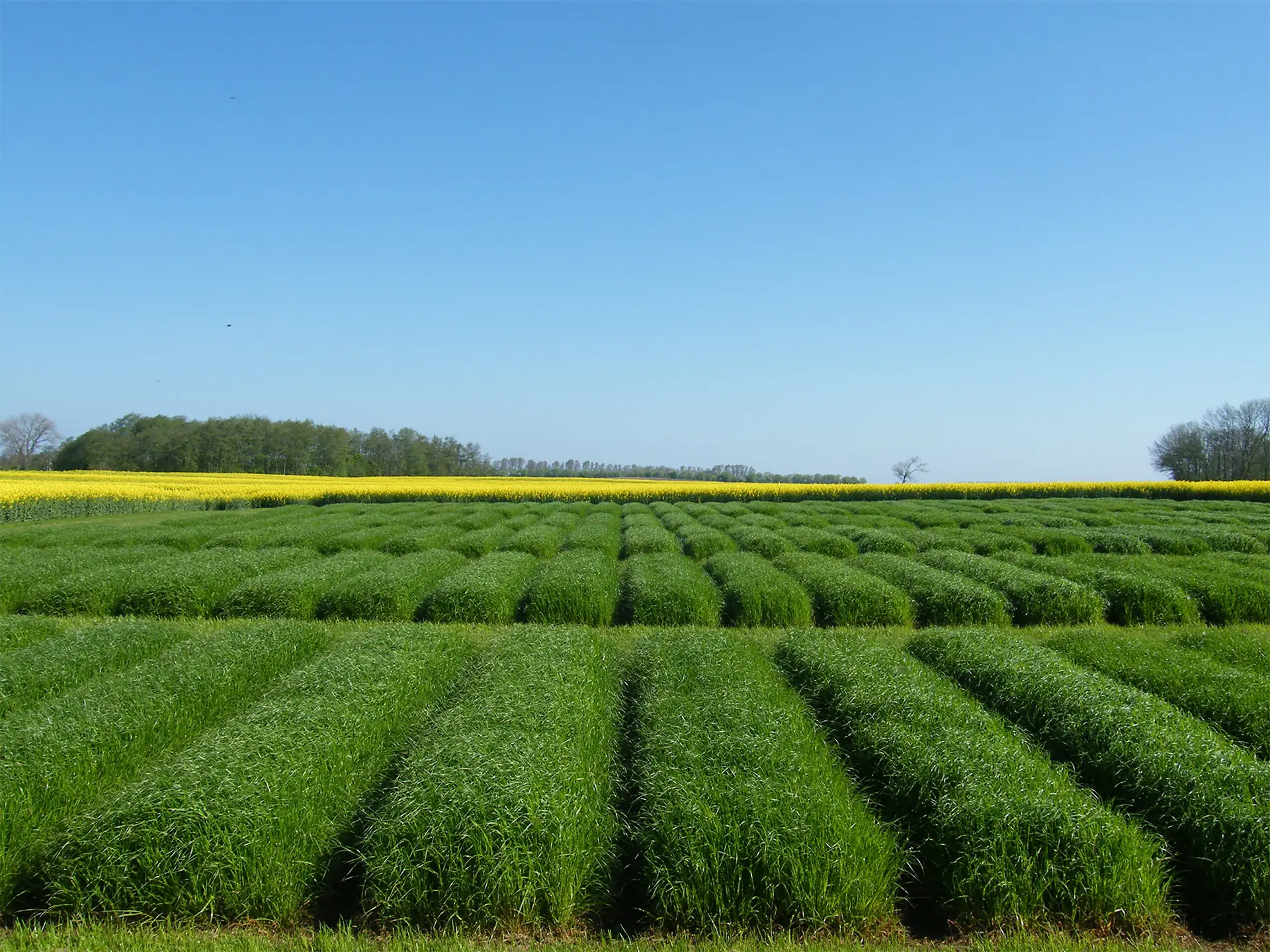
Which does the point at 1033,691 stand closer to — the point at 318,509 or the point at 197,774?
the point at 197,774

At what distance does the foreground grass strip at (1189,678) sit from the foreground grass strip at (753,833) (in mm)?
4322

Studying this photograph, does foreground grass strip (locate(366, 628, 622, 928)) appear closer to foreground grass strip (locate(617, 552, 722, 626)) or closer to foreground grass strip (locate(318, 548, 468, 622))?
foreground grass strip (locate(617, 552, 722, 626))

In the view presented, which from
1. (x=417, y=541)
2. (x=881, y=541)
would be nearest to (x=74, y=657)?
(x=417, y=541)

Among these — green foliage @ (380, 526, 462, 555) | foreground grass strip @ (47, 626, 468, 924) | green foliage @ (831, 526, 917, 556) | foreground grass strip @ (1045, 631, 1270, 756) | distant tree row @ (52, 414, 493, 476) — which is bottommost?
foreground grass strip @ (47, 626, 468, 924)

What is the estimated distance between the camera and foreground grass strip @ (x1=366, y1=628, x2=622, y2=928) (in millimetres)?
4254

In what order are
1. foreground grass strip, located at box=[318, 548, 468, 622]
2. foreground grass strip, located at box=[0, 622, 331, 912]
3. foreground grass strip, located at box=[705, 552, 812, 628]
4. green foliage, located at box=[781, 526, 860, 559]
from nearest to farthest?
foreground grass strip, located at box=[0, 622, 331, 912]
foreground grass strip, located at box=[705, 552, 812, 628]
foreground grass strip, located at box=[318, 548, 468, 622]
green foliage, located at box=[781, 526, 860, 559]

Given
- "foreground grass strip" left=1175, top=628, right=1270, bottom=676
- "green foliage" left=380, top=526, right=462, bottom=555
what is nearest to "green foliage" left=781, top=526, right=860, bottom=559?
"foreground grass strip" left=1175, top=628, right=1270, bottom=676

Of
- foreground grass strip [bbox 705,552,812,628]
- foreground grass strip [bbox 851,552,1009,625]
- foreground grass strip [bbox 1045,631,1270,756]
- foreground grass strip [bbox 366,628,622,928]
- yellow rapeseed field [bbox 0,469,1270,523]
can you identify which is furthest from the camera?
yellow rapeseed field [bbox 0,469,1270,523]

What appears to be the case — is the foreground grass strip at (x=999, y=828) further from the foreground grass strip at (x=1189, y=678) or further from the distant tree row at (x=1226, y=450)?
the distant tree row at (x=1226, y=450)

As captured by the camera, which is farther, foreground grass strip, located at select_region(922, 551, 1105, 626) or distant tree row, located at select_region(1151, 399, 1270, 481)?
distant tree row, located at select_region(1151, 399, 1270, 481)

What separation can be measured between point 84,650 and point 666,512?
24.8 meters

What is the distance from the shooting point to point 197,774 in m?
5.18

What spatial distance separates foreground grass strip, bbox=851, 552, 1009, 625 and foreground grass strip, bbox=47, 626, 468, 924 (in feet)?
33.1

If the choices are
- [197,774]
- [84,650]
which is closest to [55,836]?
[197,774]
